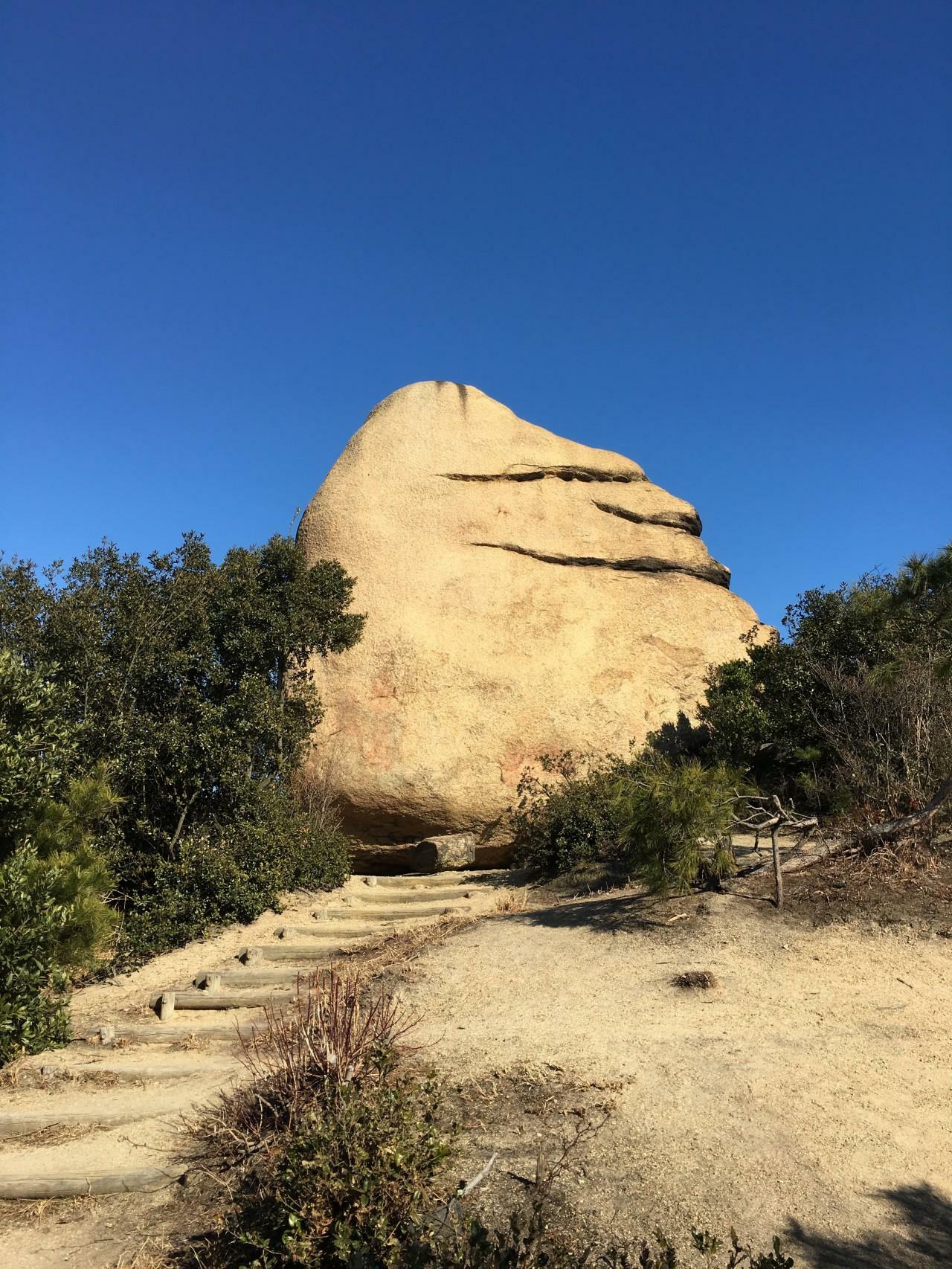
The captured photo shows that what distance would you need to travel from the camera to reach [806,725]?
1348 centimetres

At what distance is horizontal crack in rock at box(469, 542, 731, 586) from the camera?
16.7 metres

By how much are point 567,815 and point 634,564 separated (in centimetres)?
676

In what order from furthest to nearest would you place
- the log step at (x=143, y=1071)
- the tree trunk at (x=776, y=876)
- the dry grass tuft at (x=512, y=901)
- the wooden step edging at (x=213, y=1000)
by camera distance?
the dry grass tuft at (x=512, y=901) < the tree trunk at (x=776, y=876) < the wooden step edging at (x=213, y=1000) < the log step at (x=143, y=1071)

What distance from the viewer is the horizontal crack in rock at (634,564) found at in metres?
16.7

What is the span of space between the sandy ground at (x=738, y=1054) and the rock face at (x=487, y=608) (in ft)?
15.2

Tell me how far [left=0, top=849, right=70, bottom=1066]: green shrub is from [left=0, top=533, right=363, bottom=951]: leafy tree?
10.00ft

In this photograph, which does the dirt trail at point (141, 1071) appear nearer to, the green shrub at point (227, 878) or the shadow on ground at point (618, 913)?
the green shrub at point (227, 878)

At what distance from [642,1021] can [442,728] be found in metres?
7.89

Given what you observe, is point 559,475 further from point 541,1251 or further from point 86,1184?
point 541,1251

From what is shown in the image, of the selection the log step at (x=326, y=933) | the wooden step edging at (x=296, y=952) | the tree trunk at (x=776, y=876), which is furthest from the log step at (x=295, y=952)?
the tree trunk at (x=776, y=876)

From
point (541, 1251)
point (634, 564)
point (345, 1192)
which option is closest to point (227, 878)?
point (345, 1192)

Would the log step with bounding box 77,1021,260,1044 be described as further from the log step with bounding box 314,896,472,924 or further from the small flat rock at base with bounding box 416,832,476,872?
the small flat rock at base with bounding box 416,832,476,872

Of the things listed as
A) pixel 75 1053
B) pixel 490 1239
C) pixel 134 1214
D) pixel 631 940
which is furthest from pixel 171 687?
pixel 490 1239

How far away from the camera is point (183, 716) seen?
467 inches
